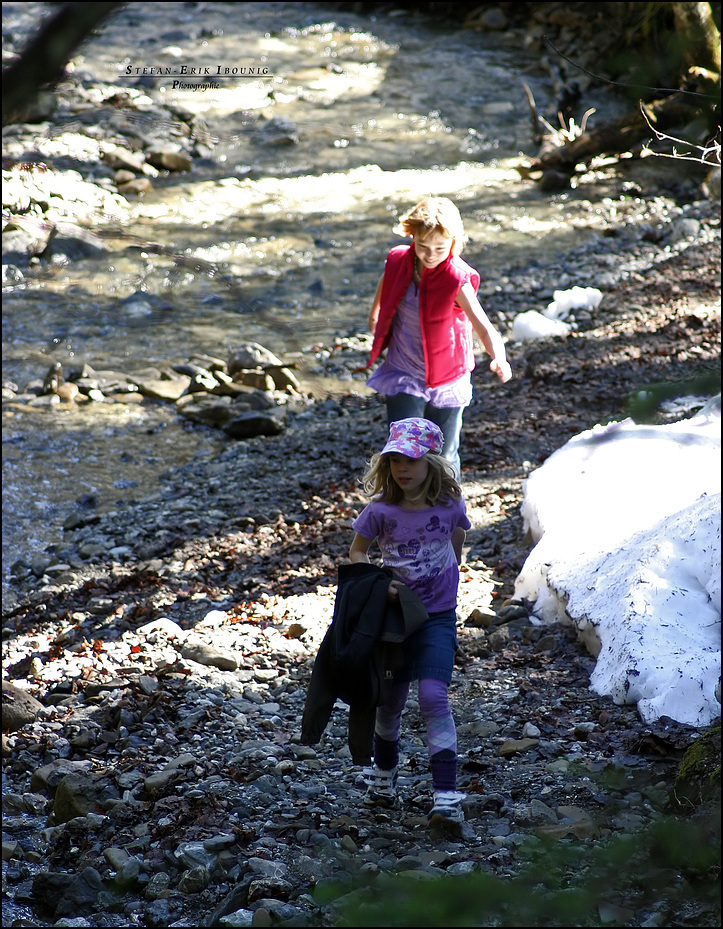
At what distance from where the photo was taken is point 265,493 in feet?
27.5

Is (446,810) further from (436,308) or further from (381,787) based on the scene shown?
(436,308)

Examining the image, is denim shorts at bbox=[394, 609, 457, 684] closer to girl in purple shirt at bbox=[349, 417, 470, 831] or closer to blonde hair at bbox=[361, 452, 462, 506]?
girl in purple shirt at bbox=[349, 417, 470, 831]

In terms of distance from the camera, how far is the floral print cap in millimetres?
3822

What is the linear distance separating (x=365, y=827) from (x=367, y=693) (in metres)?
0.55

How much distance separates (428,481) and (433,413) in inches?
Answer: 69.8

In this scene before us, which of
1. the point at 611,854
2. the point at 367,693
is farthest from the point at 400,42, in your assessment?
the point at 611,854

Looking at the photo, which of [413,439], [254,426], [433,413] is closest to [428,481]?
[413,439]

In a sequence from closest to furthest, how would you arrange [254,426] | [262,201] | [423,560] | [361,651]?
1. [361,651]
2. [423,560]
3. [254,426]
4. [262,201]

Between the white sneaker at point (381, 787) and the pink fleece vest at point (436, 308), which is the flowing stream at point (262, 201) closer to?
the pink fleece vest at point (436, 308)

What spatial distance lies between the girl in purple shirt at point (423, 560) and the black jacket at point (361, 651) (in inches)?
2.4

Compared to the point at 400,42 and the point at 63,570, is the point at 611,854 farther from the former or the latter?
the point at 400,42

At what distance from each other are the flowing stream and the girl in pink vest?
0.55 m

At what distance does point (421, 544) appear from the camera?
391cm

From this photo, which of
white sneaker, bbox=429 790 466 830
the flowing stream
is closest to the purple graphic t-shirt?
white sneaker, bbox=429 790 466 830
